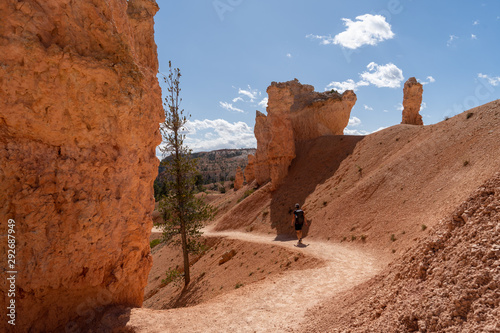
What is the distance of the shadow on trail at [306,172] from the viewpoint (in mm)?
20778

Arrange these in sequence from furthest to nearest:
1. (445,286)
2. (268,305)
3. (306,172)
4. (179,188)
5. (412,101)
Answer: (412,101), (306,172), (179,188), (268,305), (445,286)

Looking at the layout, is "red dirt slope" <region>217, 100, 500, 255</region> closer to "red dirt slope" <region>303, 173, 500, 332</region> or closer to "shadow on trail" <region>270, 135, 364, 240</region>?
"shadow on trail" <region>270, 135, 364, 240</region>

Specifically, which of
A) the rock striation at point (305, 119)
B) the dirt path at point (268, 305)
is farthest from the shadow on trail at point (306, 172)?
the dirt path at point (268, 305)

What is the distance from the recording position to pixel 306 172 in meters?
24.5

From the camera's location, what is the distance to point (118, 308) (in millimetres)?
6156

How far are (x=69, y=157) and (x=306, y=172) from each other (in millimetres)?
20689

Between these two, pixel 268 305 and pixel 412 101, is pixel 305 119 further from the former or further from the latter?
pixel 268 305

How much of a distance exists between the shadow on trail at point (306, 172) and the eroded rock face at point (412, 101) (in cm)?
750

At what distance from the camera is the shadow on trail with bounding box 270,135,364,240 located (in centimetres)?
2078

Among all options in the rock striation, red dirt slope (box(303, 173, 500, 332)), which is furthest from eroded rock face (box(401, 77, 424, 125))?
red dirt slope (box(303, 173, 500, 332))

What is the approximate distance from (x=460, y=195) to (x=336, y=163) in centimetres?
1325

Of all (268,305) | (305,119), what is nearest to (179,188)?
(268,305)

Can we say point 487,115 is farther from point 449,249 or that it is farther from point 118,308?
point 118,308

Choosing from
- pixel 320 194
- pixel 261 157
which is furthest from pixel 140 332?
pixel 261 157
